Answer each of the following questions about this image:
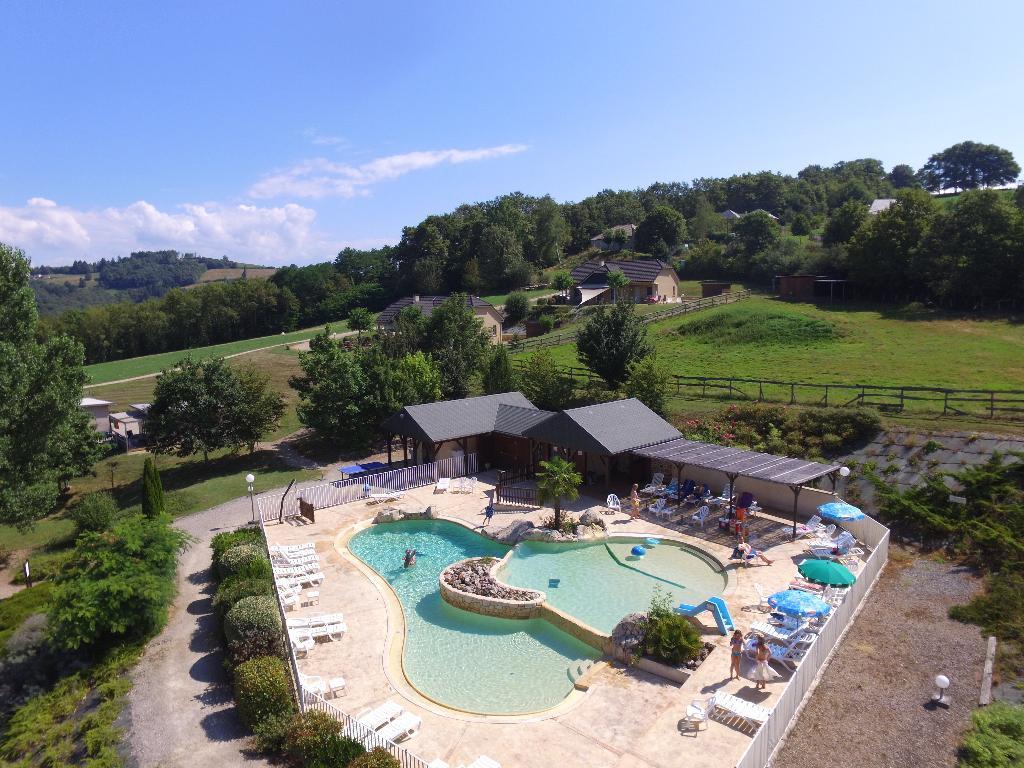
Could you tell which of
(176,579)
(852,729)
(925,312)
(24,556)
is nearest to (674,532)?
(852,729)

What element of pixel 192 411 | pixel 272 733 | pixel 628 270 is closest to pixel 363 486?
pixel 192 411

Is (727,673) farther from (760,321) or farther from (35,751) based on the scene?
(760,321)

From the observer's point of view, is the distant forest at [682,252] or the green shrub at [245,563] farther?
the distant forest at [682,252]

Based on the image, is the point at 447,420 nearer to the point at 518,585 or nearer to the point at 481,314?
the point at 518,585

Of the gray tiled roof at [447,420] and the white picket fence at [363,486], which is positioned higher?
the gray tiled roof at [447,420]

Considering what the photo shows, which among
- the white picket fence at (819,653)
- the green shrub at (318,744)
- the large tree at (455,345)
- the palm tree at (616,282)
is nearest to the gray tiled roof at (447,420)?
the large tree at (455,345)

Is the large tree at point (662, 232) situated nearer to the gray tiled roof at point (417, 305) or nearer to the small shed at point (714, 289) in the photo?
the small shed at point (714, 289)
